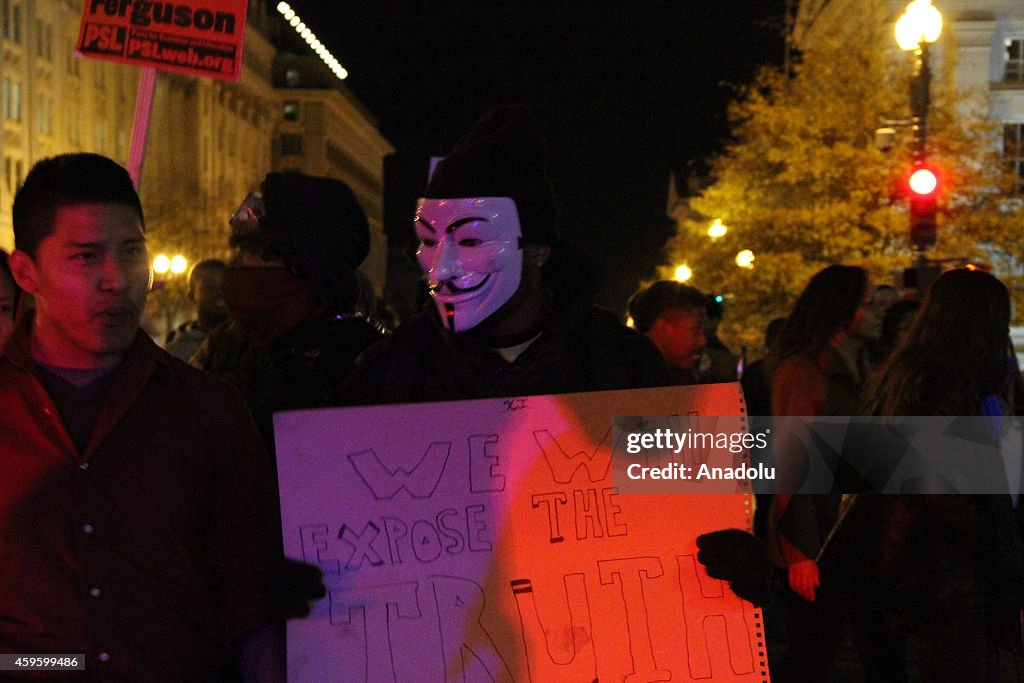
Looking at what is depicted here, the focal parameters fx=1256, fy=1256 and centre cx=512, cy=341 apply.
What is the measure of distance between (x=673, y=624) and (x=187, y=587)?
1156 millimetres

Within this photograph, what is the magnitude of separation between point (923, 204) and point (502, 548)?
9.48 meters

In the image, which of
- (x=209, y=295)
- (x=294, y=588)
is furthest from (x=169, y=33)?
(x=294, y=588)

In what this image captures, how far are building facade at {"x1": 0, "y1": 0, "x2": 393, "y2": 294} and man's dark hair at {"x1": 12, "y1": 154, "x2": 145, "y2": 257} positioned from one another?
2.49 m

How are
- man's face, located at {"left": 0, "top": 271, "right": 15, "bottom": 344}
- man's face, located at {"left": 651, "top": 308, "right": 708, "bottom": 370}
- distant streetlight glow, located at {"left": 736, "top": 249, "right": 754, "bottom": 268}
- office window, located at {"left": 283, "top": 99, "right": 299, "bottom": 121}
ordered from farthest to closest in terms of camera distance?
office window, located at {"left": 283, "top": 99, "right": 299, "bottom": 121}, distant streetlight glow, located at {"left": 736, "top": 249, "right": 754, "bottom": 268}, man's face, located at {"left": 651, "top": 308, "right": 708, "bottom": 370}, man's face, located at {"left": 0, "top": 271, "right": 15, "bottom": 344}

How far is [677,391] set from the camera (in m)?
3.11

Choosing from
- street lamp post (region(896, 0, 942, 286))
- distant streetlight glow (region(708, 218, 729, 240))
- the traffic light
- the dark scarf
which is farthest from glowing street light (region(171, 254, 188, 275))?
the dark scarf

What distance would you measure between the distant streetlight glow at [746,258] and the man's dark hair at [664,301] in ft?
70.5

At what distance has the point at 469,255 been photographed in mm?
3281

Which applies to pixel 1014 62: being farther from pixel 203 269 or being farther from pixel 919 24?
pixel 203 269

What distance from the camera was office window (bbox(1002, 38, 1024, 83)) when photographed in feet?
125

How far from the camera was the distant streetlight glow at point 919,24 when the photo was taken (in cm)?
1201

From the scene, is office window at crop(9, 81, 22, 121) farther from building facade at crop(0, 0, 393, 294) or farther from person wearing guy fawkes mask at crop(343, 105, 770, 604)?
person wearing guy fawkes mask at crop(343, 105, 770, 604)

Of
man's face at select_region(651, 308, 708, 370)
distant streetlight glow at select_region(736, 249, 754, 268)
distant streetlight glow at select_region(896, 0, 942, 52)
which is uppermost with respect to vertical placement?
distant streetlight glow at select_region(736, 249, 754, 268)

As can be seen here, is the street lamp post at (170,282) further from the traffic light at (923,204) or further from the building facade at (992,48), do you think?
the traffic light at (923,204)
